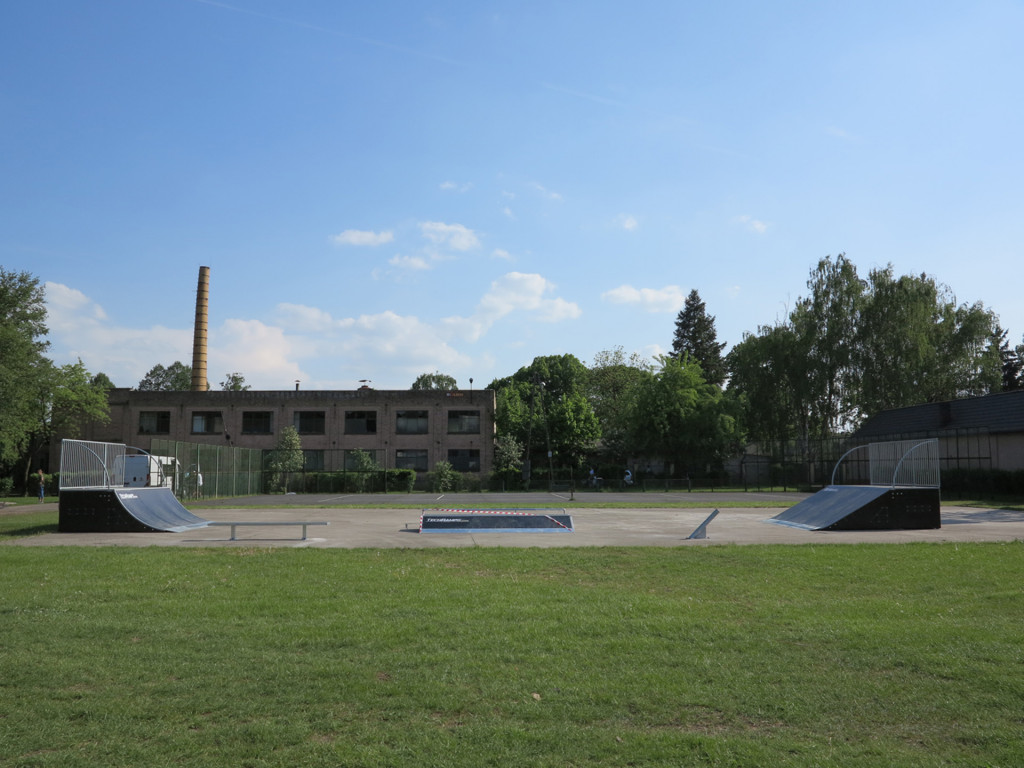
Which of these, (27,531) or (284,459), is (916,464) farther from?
(284,459)

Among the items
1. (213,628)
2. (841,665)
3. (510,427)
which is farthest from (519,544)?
(510,427)

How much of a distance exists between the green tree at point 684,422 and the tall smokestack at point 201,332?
37.1 meters

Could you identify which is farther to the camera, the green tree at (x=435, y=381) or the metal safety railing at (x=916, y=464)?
the green tree at (x=435, y=381)

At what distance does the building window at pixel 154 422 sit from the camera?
199 ft

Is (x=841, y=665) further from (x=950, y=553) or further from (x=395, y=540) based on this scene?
(x=395, y=540)

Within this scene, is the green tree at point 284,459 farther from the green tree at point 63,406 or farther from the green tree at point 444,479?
the green tree at point 63,406

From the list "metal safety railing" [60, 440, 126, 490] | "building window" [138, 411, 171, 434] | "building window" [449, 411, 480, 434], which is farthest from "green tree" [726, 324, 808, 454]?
"metal safety railing" [60, 440, 126, 490]

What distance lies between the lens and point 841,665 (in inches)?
237

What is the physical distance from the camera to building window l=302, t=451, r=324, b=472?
5989 centimetres

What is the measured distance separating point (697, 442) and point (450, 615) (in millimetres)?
53797

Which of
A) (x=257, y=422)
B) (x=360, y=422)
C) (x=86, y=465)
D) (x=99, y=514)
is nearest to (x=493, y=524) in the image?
(x=99, y=514)

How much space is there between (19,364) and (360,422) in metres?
23.8

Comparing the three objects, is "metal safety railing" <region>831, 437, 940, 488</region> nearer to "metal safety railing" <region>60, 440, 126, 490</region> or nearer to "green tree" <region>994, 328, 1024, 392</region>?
"metal safety railing" <region>60, 440, 126, 490</region>

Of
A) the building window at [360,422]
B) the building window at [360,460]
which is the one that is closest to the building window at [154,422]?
the building window at [360,422]
